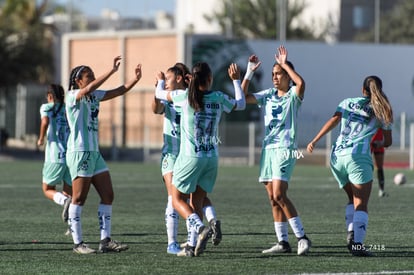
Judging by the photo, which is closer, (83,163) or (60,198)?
(83,163)

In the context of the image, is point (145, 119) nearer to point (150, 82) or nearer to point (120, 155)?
point (150, 82)

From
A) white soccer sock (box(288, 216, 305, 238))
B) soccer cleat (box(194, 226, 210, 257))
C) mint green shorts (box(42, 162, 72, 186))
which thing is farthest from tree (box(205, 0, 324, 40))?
soccer cleat (box(194, 226, 210, 257))

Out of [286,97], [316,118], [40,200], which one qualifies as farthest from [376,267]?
[316,118]

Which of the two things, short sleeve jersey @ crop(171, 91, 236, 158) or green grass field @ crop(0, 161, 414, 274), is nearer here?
green grass field @ crop(0, 161, 414, 274)

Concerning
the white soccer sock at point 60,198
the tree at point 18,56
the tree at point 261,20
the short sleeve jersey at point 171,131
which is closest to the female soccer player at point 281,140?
the short sleeve jersey at point 171,131

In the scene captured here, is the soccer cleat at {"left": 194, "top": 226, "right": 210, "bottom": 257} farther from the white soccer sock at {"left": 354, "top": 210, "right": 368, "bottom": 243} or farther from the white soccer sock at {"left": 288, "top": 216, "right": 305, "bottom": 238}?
the white soccer sock at {"left": 354, "top": 210, "right": 368, "bottom": 243}

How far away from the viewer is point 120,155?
48.0 meters

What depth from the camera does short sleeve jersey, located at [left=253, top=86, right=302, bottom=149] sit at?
12430 mm

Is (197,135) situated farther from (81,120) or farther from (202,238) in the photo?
(81,120)

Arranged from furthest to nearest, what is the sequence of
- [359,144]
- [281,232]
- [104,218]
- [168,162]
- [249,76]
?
[168,162], [104,218], [249,76], [281,232], [359,144]

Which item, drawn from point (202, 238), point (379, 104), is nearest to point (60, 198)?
point (202, 238)

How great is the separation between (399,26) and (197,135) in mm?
80046

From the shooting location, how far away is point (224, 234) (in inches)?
586

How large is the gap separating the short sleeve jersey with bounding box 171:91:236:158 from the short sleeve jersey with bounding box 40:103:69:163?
4176 millimetres
